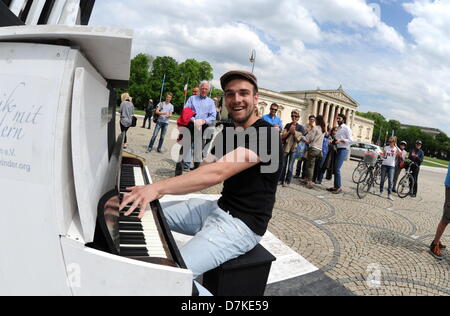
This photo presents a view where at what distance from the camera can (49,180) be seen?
1042 mm

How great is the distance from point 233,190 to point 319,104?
88.7 metres

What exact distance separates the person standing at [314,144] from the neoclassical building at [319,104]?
6158 centimetres

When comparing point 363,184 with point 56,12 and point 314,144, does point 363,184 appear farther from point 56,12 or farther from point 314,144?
point 56,12

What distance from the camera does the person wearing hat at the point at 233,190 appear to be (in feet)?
5.56

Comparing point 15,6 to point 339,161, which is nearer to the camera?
point 15,6

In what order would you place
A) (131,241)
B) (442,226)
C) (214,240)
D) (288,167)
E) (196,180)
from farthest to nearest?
(288,167) < (442,226) < (214,240) < (196,180) < (131,241)

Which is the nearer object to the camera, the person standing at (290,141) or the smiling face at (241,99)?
the smiling face at (241,99)

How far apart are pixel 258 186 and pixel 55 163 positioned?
4.10 feet

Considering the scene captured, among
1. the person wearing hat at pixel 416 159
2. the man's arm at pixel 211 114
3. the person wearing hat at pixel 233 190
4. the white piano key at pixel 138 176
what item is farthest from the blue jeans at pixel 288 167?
the person wearing hat at pixel 233 190

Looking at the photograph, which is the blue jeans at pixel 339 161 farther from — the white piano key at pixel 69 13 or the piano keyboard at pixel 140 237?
the white piano key at pixel 69 13

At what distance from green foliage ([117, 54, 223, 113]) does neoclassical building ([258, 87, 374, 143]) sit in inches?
733

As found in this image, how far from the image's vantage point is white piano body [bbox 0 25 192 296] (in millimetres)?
1042

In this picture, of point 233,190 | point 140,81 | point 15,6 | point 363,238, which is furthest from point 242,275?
point 140,81
